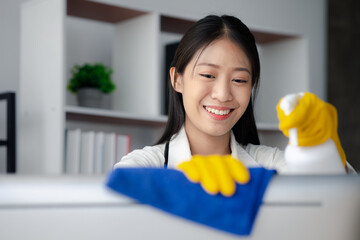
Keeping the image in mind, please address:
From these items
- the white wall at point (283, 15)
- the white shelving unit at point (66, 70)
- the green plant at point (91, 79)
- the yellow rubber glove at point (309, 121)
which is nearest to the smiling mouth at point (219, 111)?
the yellow rubber glove at point (309, 121)

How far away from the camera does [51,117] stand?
2609 millimetres

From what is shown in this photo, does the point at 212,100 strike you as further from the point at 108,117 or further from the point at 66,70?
the point at 66,70

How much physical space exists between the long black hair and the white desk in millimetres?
929

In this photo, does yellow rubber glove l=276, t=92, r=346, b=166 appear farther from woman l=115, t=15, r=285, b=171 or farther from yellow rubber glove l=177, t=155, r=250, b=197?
woman l=115, t=15, r=285, b=171

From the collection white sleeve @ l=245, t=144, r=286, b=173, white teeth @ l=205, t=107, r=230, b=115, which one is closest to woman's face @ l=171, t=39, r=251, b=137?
white teeth @ l=205, t=107, r=230, b=115

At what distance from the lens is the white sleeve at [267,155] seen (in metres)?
1.55

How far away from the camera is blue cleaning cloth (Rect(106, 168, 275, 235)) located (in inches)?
23.5

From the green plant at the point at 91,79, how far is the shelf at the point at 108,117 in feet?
0.53

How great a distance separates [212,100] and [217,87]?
0.04 m

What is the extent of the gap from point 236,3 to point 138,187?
3.25 meters

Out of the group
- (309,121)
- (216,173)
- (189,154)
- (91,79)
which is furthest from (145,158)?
(91,79)

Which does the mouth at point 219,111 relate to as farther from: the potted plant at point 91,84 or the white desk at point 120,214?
the potted plant at point 91,84

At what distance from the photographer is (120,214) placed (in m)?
0.59

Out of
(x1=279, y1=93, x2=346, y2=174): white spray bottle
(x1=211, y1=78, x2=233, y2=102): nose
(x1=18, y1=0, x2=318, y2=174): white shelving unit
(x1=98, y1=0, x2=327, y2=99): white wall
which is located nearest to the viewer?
(x1=279, y1=93, x2=346, y2=174): white spray bottle
